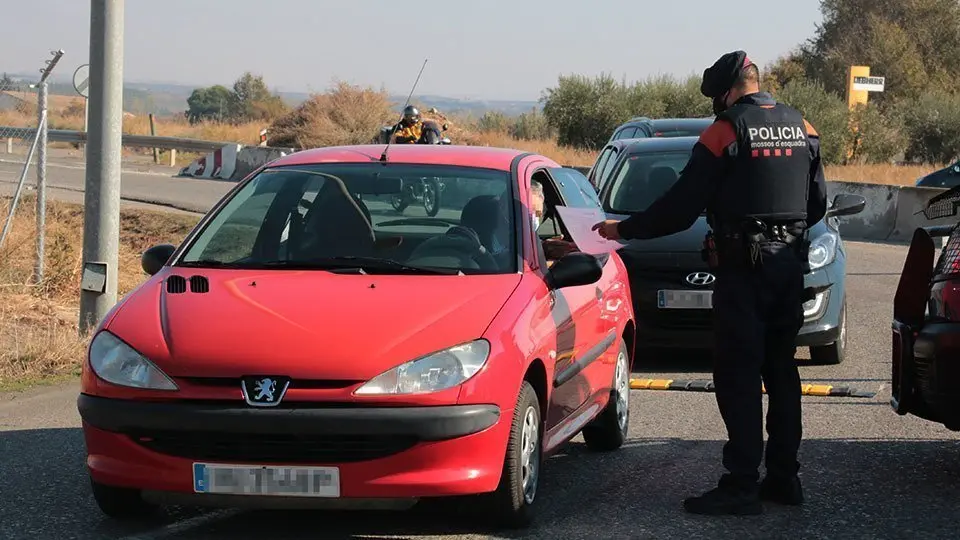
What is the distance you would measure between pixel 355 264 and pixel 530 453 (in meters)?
1.17

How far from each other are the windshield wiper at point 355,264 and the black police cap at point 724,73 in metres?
1.36

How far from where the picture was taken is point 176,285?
6.06 m

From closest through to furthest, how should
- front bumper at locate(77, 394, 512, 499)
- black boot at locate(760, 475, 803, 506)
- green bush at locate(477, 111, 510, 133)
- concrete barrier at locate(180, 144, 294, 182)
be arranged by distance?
front bumper at locate(77, 394, 512, 499)
black boot at locate(760, 475, 803, 506)
concrete barrier at locate(180, 144, 294, 182)
green bush at locate(477, 111, 510, 133)

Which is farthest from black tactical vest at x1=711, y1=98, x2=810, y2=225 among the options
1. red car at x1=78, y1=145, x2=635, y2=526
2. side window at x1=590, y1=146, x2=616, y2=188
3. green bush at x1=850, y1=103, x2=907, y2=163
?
green bush at x1=850, y1=103, x2=907, y2=163

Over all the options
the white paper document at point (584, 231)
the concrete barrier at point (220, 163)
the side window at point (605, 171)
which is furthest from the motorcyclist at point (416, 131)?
the concrete barrier at point (220, 163)

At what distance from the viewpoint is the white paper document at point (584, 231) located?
286 inches

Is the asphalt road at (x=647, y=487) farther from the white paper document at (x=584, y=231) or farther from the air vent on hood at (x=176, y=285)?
the white paper document at (x=584, y=231)

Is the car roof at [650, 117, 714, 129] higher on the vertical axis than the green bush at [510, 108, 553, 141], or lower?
higher

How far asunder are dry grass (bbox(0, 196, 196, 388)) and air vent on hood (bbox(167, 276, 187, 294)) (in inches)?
148

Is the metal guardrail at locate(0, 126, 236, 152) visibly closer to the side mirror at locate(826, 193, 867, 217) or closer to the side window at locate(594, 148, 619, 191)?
the side window at locate(594, 148, 619, 191)

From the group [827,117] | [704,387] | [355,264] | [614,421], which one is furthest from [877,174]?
[355,264]

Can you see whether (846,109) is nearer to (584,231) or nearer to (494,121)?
(494,121)

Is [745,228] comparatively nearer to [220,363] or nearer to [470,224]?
[470,224]

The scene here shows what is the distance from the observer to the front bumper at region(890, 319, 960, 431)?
6184 millimetres
